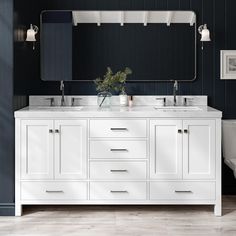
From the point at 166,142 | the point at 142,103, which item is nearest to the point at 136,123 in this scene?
the point at 166,142

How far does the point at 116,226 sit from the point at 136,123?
814 mm

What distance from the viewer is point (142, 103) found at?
4.73m

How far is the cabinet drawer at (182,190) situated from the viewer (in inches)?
161

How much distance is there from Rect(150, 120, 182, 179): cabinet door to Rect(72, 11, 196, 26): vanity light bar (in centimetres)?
111

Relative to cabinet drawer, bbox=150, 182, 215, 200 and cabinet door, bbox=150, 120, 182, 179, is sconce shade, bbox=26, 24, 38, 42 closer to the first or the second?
cabinet door, bbox=150, 120, 182, 179

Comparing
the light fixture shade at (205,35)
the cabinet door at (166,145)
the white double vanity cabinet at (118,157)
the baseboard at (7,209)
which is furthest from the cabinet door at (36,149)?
the light fixture shade at (205,35)

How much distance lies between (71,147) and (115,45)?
1.15 metres

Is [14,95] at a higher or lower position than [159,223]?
higher

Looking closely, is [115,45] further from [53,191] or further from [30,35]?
[53,191]

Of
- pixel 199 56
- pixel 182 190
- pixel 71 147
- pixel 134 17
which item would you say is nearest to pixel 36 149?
pixel 71 147

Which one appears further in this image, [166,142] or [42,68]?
[42,68]

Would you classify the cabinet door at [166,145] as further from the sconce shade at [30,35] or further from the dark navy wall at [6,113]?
the sconce shade at [30,35]

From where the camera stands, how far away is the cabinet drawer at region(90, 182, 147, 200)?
13.5ft

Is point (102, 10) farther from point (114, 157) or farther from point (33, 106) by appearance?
point (114, 157)
